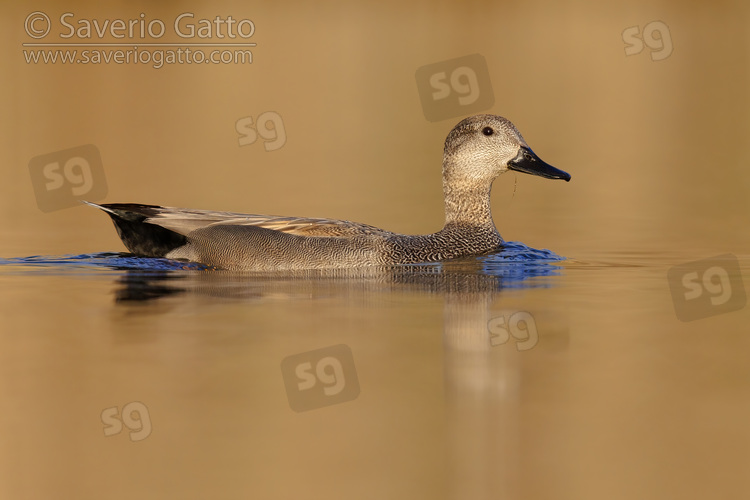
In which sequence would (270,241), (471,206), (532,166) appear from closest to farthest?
(270,241), (532,166), (471,206)

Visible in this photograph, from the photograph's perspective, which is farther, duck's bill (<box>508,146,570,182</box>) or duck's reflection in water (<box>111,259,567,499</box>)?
duck's bill (<box>508,146,570,182</box>)

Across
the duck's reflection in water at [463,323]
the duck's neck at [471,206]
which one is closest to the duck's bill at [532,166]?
the duck's neck at [471,206]

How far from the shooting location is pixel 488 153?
10398mm

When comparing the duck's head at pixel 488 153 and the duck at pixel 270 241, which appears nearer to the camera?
the duck at pixel 270 241

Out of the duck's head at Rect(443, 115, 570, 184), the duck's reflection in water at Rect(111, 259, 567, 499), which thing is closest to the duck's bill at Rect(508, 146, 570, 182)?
the duck's head at Rect(443, 115, 570, 184)

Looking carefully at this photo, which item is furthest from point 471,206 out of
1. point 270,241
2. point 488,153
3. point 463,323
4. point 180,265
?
point 463,323

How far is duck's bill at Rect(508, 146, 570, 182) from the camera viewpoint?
33.2 feet

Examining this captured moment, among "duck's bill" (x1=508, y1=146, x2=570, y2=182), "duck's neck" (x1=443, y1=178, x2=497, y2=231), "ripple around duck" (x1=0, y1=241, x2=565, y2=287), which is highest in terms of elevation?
"duck's bill" (x1=508, y1=146, x2=570, y2=182)

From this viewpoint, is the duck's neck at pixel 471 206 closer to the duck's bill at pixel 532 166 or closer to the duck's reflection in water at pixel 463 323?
the duck's bill at pixel 532 166

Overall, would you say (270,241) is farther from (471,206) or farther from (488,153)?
(488,153)

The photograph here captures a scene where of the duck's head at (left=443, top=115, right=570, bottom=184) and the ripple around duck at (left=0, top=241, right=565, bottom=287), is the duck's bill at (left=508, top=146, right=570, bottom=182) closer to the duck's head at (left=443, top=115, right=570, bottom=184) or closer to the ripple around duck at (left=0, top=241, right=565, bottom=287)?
the duck's head at (left=443, top=115, right=570, bottom=184)

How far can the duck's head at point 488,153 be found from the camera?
1023 cm

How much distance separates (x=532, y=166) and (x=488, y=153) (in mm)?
425

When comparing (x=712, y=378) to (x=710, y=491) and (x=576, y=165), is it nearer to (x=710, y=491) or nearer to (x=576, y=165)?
(x=710, y=491)
